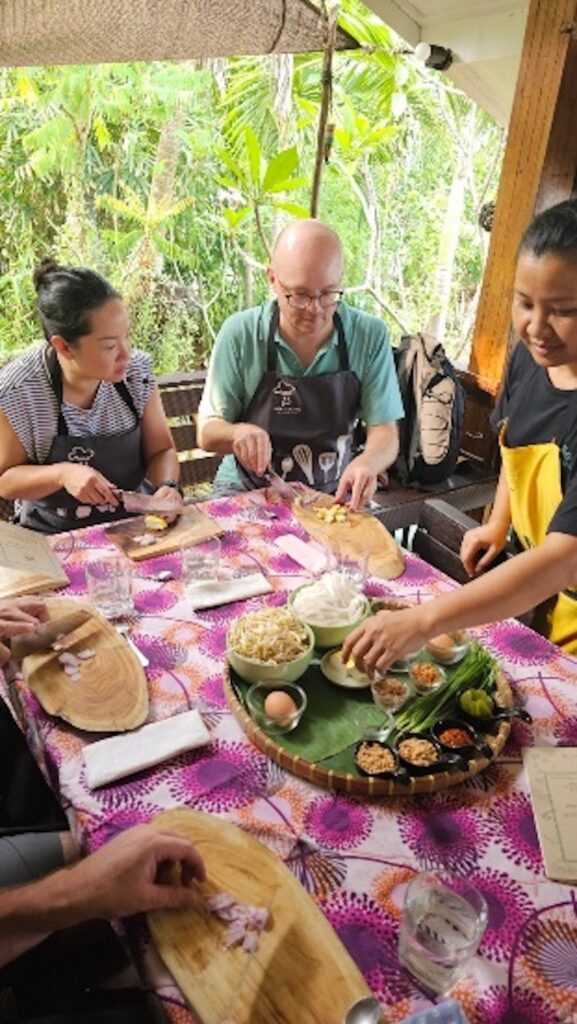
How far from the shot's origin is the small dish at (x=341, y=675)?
150 cm

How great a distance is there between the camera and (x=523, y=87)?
10.2ft

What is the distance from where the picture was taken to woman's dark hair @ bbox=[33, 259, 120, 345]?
2258mm

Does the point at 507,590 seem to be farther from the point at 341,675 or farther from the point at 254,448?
the point at 254,448

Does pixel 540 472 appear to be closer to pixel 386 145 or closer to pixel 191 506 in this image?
pixel 191 506

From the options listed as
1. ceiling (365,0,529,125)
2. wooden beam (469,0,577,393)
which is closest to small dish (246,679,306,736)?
wooden beam (469,0,577,393)

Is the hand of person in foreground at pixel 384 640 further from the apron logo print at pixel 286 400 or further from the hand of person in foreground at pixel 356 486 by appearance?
the apron logo print at pixel 286 400

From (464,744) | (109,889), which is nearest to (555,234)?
(464,744)

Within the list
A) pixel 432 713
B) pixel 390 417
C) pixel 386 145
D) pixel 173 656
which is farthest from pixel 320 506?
pixel 386 145

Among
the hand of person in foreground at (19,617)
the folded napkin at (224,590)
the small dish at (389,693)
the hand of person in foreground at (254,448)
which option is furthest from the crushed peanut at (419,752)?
the hand of person in foreground at (254,448)

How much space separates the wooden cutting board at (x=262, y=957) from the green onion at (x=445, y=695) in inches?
15.7

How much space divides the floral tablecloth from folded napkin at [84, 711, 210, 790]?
0.07 feet

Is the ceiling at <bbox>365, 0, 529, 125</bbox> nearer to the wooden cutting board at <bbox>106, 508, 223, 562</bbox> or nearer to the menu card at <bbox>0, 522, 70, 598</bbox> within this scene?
the wooden cutting board at <bbox>106, 508, 223, 562</bbox>

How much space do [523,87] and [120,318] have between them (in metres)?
2.19

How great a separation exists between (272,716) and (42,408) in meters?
1.52
